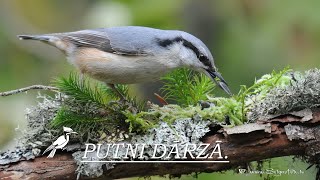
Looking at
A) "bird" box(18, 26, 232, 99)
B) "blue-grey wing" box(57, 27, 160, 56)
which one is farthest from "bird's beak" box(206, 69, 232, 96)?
"blue-grey wing" box(57, 27, 160, 56)

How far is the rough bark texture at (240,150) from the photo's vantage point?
267cm

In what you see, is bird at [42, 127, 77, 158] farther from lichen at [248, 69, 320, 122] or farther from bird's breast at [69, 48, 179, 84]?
lichen at [248, 69, 320, 122]

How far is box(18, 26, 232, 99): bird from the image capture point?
131 inches

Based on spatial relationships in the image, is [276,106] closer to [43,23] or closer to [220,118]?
[220,118]

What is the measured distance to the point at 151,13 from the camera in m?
4.87

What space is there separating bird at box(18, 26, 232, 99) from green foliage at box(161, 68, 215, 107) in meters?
0.15

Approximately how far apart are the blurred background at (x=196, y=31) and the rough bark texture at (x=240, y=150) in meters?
1.40

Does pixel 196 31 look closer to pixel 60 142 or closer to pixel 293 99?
pixel 293 99

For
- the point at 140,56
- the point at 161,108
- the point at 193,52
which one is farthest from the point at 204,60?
the point at 161,108

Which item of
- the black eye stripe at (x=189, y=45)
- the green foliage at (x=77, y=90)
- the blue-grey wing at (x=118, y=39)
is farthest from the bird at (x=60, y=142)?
the black eye stripe at (x=189, y=45)

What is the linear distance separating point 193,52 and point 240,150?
0.91 meters

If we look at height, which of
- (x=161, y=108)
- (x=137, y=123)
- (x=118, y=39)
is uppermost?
(x=118, y=39)

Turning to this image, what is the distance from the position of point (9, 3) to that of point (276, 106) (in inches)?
146

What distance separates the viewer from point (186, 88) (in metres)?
3.10
